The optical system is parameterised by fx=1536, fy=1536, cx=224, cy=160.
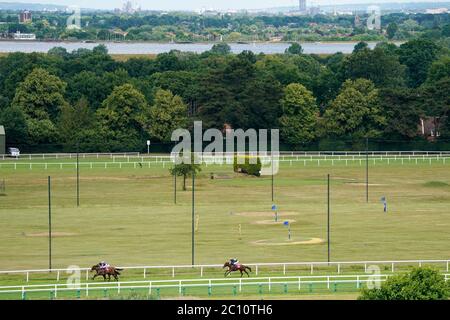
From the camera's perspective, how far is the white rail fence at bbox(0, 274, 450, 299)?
4362 centimetres

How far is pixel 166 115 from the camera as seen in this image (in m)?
116

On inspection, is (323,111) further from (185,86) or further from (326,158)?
(326,158)

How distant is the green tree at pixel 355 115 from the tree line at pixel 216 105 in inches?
3.0

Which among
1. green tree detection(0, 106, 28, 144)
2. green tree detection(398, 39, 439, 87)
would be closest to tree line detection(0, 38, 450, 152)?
green tree detection(0, 106, 28, 144)

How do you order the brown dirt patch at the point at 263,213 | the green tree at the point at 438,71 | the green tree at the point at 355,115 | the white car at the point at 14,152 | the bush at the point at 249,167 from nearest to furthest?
the brown dirt patch at the point at 263,213 → the bush at the point at 249,167 → the white car at the point at 14,152 → the green tree at the point at 355,115 → the green tree at the point at 438,71

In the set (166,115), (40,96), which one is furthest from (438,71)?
(40,96)

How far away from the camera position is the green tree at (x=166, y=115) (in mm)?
113688

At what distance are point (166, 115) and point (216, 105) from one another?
409 cm

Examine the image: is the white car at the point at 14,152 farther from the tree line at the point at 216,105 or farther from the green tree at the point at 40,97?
the green tree at the point at 40,97

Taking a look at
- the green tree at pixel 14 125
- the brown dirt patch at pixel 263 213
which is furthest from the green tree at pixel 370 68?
the brown dirt patch at pixel 263 213

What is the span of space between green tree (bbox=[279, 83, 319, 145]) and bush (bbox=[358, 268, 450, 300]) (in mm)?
76388

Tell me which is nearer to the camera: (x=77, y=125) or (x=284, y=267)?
(x=284, y=267)

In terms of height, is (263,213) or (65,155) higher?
(263,213)

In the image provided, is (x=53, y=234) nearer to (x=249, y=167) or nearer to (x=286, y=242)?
(x=286, y=242)
